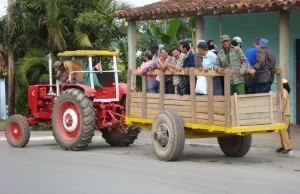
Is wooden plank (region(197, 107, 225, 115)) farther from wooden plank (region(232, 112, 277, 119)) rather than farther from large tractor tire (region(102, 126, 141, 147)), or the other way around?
large tractor tire (region(102, 126, 141, 147))

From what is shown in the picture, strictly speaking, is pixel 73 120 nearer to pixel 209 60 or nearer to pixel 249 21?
pixel 209 60

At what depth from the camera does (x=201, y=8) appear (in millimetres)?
18078

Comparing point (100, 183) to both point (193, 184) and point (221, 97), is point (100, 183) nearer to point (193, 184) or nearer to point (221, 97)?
point (193, 184)

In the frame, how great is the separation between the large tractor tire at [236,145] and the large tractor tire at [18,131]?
469cm

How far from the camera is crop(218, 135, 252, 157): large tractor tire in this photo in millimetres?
13505

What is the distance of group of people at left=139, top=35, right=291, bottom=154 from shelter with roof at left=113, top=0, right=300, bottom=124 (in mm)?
3601

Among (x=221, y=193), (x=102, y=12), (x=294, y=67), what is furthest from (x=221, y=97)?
(x=102, y=12)

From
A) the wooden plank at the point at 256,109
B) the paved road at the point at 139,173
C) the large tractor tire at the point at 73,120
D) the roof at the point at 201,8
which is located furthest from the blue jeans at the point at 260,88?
the roof at the point at 201,8

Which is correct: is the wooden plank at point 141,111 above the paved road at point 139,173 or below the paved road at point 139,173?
above

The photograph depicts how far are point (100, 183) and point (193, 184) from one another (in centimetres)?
143

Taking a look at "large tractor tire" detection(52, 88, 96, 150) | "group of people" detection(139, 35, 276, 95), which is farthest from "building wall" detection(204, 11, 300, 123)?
"large tractor tire" detection(52, 88, 96, 150)

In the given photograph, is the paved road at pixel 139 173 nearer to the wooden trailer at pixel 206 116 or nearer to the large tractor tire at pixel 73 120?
the large tractor tire at pixel 73 120

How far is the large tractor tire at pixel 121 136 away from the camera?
1566 centimetres

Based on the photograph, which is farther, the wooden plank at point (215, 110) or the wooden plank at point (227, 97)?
the wooden plank at point (215, 110)
